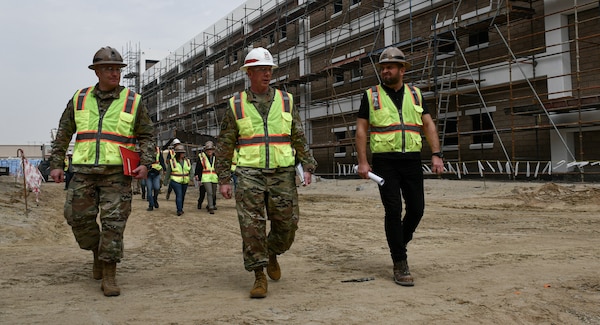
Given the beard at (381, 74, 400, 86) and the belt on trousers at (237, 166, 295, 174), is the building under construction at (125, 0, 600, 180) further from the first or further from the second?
the belt on trousers at (237, 166, 295, 174)

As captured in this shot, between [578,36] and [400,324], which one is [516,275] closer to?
[400,324]

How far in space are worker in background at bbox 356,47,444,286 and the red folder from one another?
6.96ft

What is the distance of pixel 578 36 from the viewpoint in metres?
15.4

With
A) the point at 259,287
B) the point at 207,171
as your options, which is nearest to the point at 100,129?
the point at 259,287

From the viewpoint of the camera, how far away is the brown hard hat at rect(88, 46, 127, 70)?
15.3ft

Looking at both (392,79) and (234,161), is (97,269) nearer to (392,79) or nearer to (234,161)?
(234,161)

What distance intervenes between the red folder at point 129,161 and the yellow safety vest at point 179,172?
795 centimetres

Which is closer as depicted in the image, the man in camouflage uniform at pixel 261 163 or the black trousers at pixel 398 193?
the man in camouflage uniform at pixel 261 163

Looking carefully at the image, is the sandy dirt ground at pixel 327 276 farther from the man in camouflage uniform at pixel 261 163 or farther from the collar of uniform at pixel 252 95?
the collar of uniform at pixel 252 95

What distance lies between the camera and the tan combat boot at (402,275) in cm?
445

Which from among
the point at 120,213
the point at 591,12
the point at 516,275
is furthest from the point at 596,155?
the point at 120,213

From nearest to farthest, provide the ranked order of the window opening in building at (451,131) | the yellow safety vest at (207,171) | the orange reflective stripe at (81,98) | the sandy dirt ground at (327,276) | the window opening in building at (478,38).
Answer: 1. the sandy dirt ground at (327,276)
2. the orange reflective stripe at (81,98)
3. the yellow safety vest at (207,171)
4. the window opening in building at (478,38)
5. the window opening in building at (451,131)

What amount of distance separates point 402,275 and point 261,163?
1610mm

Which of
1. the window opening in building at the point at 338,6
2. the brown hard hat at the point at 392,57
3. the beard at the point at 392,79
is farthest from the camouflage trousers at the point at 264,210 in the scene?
the window opening in building at the point at 338,6
